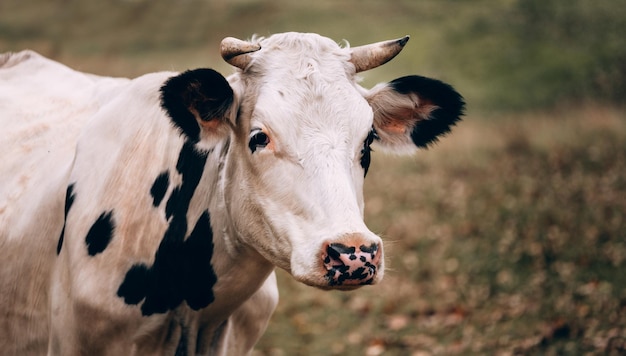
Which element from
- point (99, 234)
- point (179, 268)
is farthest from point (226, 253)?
point (99, 234)

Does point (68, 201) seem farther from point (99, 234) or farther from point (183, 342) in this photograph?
point (183, 342)

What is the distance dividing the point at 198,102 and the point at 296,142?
0.56 metres

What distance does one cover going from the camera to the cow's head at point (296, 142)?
3.33m

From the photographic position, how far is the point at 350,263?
10.6ft

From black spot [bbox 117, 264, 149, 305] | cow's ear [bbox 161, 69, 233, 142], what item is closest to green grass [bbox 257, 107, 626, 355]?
black spot [bbox 117, 264, 149, 305]

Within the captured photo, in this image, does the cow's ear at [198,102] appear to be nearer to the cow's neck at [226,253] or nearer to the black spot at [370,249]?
the cow's neck at [226,253]

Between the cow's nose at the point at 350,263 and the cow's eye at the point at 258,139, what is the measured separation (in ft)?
2.04

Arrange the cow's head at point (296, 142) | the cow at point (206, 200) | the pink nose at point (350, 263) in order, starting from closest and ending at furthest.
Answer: the pink nose at point (350, 263) → the cow's head at point (296, 142) → the cow at point (206, 200)

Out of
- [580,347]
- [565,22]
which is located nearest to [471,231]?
[580,347]

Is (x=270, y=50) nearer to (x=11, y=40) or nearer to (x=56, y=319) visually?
(x=56, y=319)

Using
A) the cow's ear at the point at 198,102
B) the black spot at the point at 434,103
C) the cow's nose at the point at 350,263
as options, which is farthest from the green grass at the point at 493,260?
the cow's ear at the point at 198,102

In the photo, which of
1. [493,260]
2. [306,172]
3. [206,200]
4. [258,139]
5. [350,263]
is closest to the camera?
[350,263]

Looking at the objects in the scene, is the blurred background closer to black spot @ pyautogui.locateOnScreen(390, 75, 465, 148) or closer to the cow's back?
black spot @ pyautogui.locateOnScreen(390, 75, 465, 148)

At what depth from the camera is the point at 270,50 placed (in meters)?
3.84
